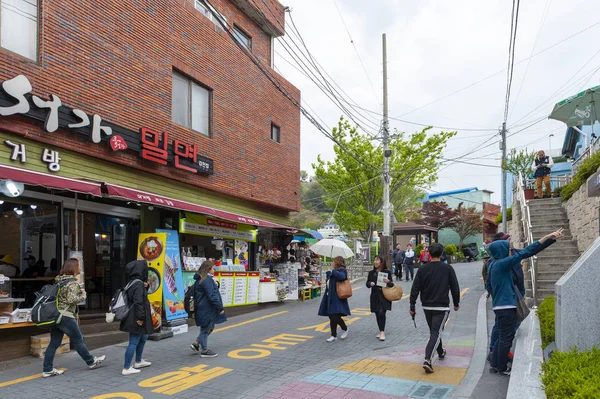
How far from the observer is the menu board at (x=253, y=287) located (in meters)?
13.3

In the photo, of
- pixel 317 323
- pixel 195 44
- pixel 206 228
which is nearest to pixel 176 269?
pixel 206 228

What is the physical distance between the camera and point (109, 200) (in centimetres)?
1033

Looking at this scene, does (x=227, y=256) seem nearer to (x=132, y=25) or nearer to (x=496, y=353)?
(x=132, y=25)

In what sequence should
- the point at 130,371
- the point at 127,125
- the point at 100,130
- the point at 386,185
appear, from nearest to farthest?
the point at 130,371 < the point at 100,130 < the point at 127,125 < the point at 386,185

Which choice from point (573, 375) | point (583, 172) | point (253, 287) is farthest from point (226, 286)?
point (583, 172)

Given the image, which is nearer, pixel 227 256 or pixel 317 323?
pixel 317 323

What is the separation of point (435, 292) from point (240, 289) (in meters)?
7.35

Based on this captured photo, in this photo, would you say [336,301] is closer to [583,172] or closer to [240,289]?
[240,289]

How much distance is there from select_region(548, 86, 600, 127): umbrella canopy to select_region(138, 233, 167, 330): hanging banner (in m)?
14.3

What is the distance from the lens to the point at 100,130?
963 centimetres

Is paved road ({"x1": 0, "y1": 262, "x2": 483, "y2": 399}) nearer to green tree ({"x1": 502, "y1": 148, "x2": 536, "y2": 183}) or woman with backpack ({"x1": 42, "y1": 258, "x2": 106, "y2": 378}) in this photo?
woman with backpack ({"x1": 42, "y1": 258, "x2": 106, "y2": 378})

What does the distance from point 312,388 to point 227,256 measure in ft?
26.8

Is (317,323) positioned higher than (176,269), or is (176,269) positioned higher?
(176,269)

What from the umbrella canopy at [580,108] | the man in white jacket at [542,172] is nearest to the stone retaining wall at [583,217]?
the man in white jacket at [542,172]
